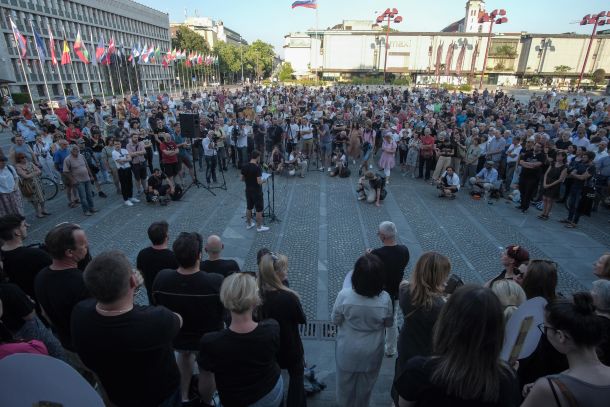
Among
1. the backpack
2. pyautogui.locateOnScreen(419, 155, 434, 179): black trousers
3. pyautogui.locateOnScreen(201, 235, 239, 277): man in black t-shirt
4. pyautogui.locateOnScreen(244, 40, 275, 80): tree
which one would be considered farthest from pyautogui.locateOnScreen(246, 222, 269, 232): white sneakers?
pyautogui.locateOnScreen(244, 40, 275, 80): tree

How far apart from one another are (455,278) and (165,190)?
8616 mm

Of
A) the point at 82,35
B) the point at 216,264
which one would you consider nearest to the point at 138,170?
the point at 216,264

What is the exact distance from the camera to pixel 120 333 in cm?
202

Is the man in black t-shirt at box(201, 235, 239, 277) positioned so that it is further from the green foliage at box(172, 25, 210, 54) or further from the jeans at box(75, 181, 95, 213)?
the green foliage at box(172, 25, 210, 54)

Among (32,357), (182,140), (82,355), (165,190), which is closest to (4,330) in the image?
(82,355)

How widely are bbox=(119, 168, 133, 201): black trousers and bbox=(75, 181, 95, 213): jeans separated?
91cm

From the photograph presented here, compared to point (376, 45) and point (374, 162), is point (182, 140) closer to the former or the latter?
point (374, 162)

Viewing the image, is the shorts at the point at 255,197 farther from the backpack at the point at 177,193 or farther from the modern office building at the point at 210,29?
the modern office building at the point at 210,29

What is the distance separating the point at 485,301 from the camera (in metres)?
1.67

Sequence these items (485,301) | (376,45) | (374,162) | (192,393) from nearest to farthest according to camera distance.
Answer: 1. (485,301)
2. (192,393)
3. (374,162)
4. (376,45)

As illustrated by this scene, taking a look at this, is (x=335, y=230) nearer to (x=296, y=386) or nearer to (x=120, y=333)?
(x=296, y=386)

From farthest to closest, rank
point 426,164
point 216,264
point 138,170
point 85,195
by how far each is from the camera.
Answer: point 426,164 → point 138,170 → point 85,195 → point 216,264

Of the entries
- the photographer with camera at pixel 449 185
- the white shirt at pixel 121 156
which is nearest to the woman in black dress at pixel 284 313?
the white shirt at pixel 121 156

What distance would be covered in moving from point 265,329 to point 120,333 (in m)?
0.88
